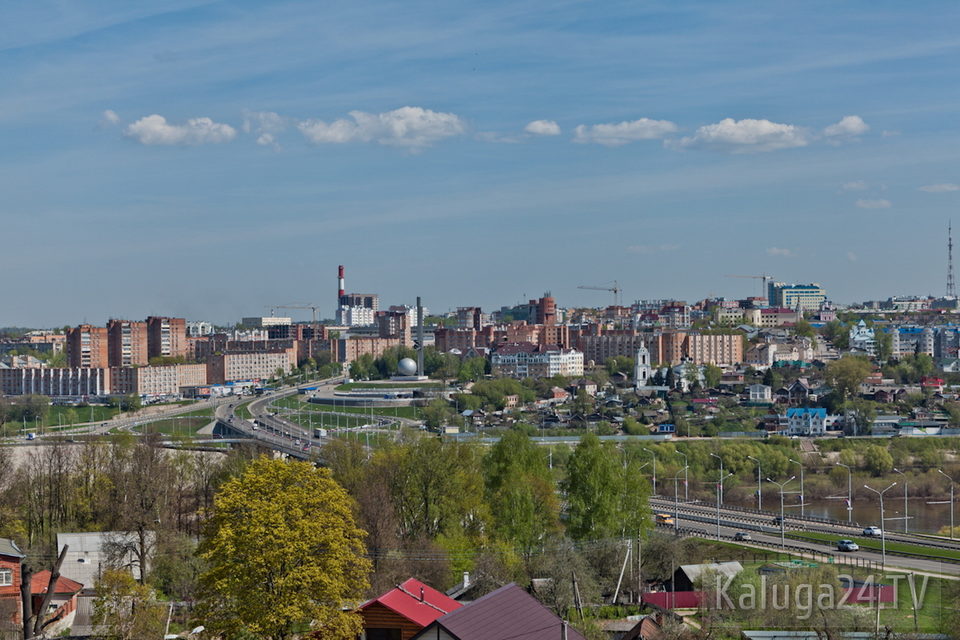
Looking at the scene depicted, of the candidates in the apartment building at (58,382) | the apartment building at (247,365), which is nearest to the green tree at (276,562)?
the apartment building at (58,382)

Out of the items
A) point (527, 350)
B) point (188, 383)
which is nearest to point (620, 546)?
point (527, 350)

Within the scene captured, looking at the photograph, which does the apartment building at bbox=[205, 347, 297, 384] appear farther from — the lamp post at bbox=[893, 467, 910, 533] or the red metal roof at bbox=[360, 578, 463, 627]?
the red metal roof at bbox=[360, 578, 463, 627]

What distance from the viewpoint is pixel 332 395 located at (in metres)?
86.8

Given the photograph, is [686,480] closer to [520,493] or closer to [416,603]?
[520,493]

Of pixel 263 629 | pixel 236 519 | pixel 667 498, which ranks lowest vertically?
pixel 667 498

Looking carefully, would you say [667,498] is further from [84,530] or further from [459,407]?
[459,407]

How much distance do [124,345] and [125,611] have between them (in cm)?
8936

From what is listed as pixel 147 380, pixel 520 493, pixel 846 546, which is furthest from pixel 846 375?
pixel 520 493

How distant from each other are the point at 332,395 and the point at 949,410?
39.1 metres

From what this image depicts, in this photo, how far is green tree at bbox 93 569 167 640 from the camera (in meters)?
15.8

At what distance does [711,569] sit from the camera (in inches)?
817

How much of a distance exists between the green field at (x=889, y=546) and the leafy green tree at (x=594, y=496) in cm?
658

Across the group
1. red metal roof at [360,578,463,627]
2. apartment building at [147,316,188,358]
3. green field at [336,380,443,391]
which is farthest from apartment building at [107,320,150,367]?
red metal roof at [360,578,463,627]

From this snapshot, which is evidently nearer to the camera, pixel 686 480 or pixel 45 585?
pixel 45 585
